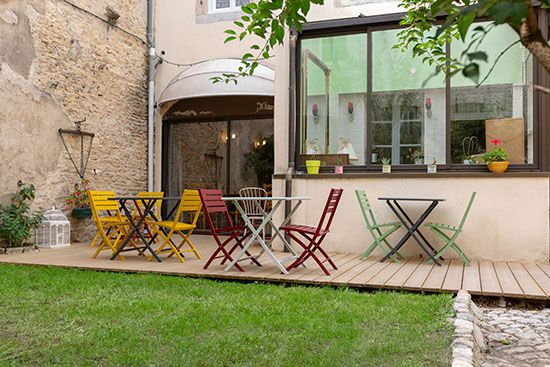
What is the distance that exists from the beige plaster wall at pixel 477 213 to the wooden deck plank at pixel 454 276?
0.49 metres

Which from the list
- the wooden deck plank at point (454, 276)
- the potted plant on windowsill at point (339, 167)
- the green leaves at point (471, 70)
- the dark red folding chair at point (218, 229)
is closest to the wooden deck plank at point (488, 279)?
the wooden deck plank at point (454, 276)

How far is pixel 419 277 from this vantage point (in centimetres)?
532

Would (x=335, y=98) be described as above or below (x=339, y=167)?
above

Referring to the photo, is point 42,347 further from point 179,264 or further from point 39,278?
point 179,264

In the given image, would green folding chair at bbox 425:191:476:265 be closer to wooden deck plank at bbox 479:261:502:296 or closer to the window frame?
wooden deck plank at bbox 479:261:502:296

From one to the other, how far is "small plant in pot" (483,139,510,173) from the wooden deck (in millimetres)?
1193

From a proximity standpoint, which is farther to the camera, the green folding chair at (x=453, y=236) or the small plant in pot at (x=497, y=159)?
the small plant in pot at (x=497, y=159)

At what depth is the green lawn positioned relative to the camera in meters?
2.98

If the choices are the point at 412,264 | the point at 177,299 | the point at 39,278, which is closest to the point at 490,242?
the point at 412,264

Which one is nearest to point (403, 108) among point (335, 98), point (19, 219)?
point (335, 98)

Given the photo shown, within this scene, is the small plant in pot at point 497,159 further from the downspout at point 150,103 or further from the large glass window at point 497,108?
the downspout at point 150,103

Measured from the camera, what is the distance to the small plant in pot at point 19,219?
7613mm

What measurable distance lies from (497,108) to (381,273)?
3.04m

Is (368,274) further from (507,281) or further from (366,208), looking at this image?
(366,208)
